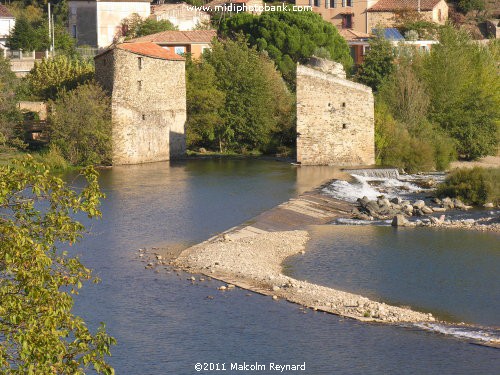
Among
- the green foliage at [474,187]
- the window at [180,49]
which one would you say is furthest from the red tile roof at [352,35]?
the green foliage at [474,187]

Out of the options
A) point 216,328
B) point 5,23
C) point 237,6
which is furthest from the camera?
point 237,6

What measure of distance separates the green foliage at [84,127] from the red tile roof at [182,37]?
15303mm

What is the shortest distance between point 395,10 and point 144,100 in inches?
1199

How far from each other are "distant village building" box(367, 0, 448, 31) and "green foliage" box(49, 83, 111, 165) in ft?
102

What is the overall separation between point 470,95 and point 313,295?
24.7 meters

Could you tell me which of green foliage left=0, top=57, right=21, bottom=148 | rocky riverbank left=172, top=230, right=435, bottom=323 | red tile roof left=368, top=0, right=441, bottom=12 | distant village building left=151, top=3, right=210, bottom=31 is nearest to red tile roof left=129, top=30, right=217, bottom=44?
distant village building left=151, top=3, right=210, bottom=31

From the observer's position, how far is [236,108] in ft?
141

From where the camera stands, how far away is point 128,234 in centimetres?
2638

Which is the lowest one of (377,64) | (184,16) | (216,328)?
(216,328)

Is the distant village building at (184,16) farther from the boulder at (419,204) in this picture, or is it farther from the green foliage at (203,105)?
the boulder at (419,204)

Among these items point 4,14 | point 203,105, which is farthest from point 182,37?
point 203,105

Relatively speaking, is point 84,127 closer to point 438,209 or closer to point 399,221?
point 438,209

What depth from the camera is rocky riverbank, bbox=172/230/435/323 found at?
18.9m

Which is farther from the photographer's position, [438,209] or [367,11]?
[367,11]
